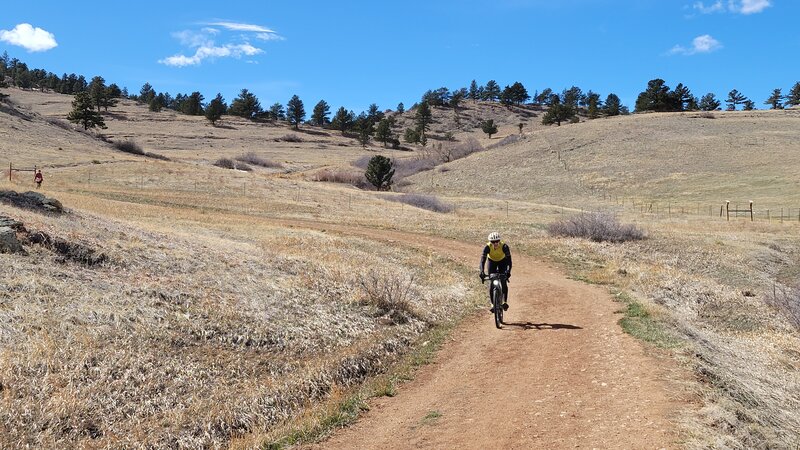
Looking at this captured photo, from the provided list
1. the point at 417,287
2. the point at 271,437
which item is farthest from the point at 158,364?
the point at 417,287

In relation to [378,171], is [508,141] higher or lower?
higher

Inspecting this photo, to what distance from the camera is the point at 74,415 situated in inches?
283

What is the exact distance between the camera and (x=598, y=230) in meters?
31.9

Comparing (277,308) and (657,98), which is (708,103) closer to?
(657,98)

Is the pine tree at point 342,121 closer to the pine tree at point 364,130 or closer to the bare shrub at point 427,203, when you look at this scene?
the pine tree at point 364,130

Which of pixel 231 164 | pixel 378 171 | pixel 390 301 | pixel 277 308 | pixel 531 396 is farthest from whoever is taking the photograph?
pixel 231 164

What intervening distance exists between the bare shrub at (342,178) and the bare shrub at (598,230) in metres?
42.8

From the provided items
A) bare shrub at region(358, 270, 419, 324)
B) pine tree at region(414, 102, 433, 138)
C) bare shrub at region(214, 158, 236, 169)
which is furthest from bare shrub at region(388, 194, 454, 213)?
pine tree at region(414, 102, 433, 138)

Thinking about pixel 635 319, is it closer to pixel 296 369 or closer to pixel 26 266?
pixel 296 369

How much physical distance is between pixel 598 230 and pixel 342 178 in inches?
1898

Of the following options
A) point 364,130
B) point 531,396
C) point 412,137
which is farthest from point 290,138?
point 531,396

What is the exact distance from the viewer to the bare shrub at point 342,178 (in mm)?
74562

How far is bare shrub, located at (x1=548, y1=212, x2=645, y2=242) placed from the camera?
31.5 meters

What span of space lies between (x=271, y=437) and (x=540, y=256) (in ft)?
69.2
